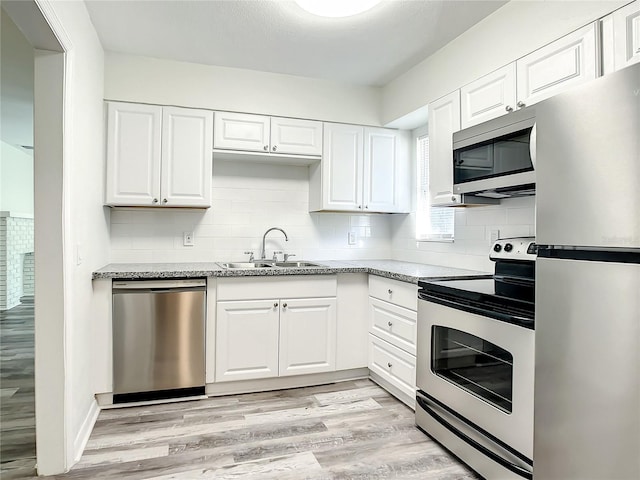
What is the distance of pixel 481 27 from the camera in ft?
8.13

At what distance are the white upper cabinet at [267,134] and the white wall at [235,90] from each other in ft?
0.22

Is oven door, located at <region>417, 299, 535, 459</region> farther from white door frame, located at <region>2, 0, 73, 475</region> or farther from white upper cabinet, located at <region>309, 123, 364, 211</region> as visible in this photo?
white door frame, located at <region>2, 0, 73, 475</region>

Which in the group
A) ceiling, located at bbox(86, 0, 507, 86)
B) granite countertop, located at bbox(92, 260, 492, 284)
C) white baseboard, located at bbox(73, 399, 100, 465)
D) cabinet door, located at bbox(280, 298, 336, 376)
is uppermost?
ceiling, located at bbox(86, 0, 507, 86)

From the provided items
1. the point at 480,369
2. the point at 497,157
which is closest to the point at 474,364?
the point at 480,369

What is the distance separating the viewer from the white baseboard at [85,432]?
204 centimetres

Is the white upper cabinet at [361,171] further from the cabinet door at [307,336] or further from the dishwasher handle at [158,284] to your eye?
the dishwasher handle at [158,284]

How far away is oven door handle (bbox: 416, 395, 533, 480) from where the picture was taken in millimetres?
1641

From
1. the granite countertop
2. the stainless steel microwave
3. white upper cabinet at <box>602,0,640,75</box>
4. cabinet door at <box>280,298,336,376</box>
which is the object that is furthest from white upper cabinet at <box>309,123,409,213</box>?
white upper cabinet at <box>602,0,640,75</box>

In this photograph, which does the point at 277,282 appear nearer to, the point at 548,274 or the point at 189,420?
the point at 189,420

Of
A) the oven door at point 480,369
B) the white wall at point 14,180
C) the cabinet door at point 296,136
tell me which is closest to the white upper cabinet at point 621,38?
the oven door at point 480,369

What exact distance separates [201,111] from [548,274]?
262cm

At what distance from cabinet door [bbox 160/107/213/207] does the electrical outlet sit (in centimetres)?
35

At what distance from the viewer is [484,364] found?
193 cm

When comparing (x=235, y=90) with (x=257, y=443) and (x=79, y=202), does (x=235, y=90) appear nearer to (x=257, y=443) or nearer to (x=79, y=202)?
(x=79, y=202)
